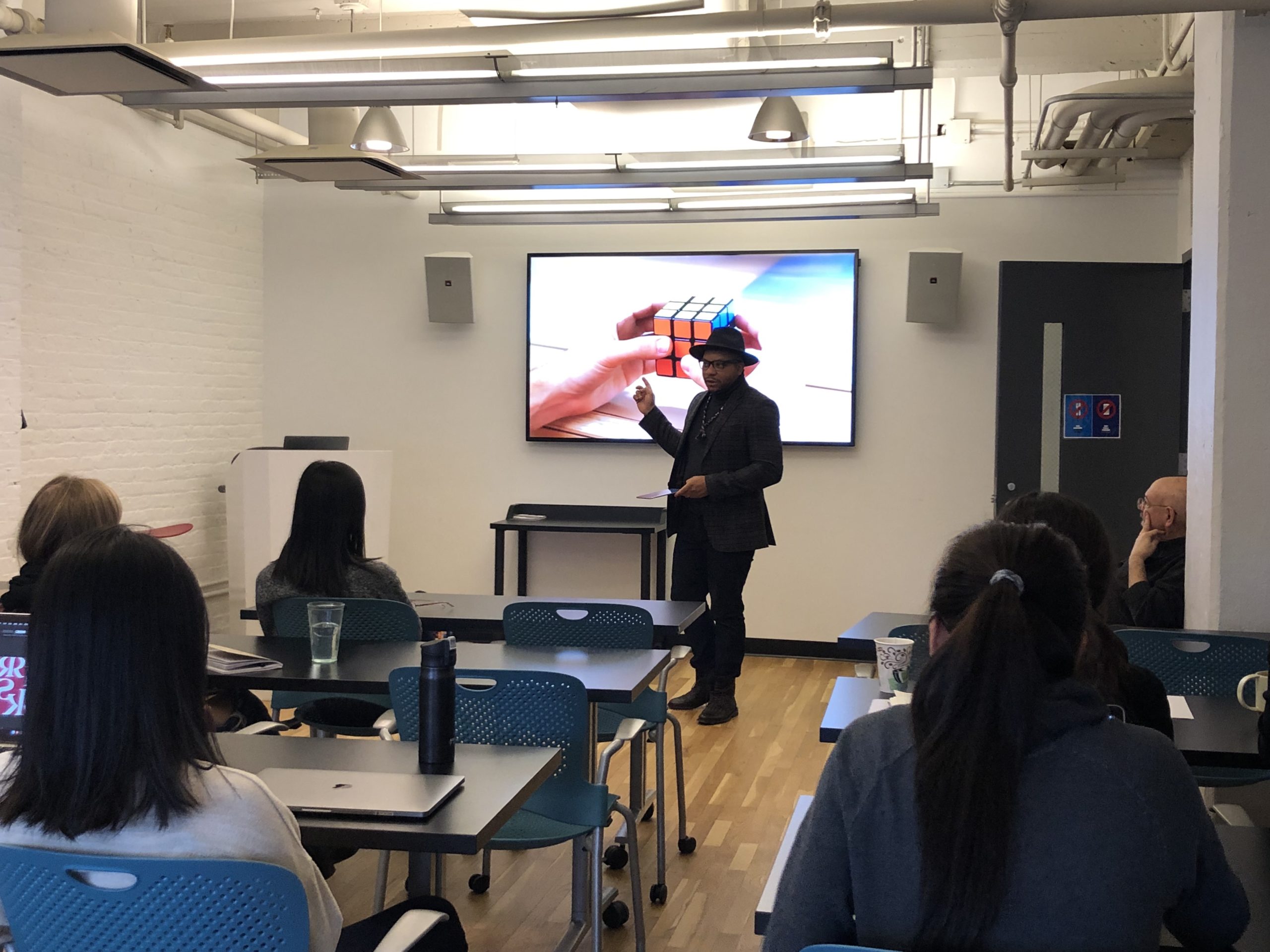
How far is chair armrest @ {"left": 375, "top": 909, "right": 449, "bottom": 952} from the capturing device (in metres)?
1.62

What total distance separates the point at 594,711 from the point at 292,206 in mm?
5508

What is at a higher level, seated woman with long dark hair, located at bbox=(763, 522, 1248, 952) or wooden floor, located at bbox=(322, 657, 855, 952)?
seated woman with long dark hair, located at bbox=(763, 522, 1248, 952)

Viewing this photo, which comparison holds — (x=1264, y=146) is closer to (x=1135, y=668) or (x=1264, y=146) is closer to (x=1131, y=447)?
(x=1135, y=668)

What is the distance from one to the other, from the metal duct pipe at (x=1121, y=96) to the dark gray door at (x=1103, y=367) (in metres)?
1.11

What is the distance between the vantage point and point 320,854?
2.76 m

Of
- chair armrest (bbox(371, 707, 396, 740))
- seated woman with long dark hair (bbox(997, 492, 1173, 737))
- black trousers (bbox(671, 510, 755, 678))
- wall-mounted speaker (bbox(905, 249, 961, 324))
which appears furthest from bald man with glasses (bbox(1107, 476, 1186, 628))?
wall-mounted speaker (bbox(905, 249, 961, 324))

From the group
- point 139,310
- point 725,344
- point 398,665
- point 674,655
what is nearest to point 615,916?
point 674,655

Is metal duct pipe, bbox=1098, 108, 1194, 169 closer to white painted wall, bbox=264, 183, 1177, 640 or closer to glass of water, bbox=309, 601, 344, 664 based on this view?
white painted wall, bbox=264, 183, 1177, 640

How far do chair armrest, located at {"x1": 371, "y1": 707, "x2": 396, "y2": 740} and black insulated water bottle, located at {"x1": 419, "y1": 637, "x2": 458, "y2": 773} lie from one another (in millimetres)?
683

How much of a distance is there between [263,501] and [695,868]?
3573 millimetres

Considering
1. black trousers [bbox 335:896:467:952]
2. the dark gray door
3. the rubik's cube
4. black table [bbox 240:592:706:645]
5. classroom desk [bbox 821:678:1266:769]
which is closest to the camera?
black trousers [bbox 335:896:467:952]

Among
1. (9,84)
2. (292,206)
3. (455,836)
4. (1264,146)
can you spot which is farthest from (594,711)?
(292,206)

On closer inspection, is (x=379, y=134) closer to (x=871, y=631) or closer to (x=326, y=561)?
(x=326, y=561)

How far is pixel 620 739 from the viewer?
9.82 feet
